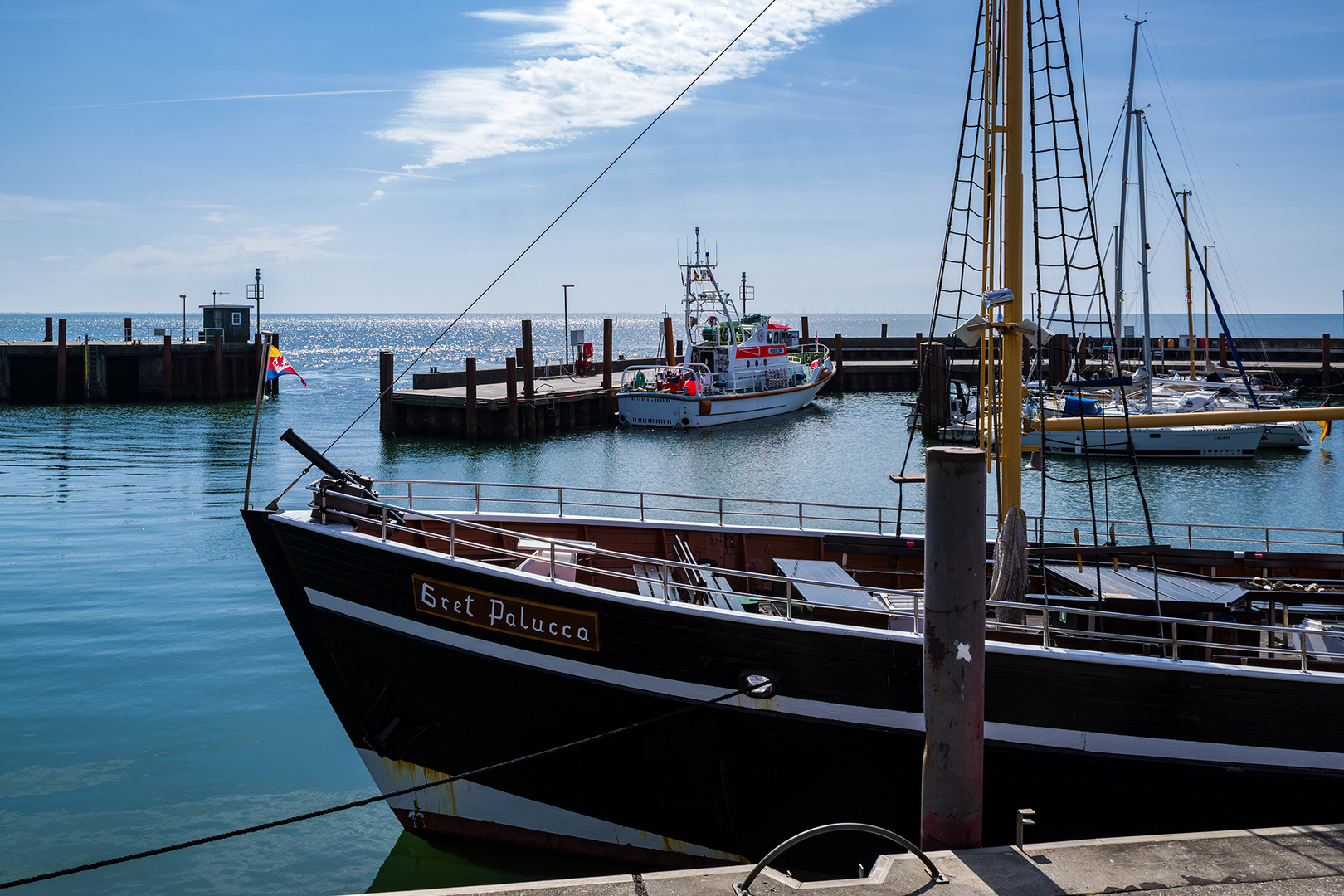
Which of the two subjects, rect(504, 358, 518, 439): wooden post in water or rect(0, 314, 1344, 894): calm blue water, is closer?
rect(0, 314, 1344, 894): calm blue water

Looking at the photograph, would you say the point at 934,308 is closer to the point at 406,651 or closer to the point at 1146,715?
the point at 1146,715

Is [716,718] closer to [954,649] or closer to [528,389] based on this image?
[954,649]

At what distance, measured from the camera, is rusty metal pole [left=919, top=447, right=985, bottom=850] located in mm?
4957

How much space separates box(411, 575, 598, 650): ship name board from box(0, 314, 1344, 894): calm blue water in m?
2.14

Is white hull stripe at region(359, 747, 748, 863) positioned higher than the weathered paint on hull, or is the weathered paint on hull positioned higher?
the weathered paint on hull

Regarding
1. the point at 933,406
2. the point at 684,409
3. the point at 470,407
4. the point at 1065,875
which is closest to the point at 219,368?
the point at 470,407

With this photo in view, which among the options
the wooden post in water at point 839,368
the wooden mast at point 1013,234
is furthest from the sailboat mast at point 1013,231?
the wooden post in water at point 839,368

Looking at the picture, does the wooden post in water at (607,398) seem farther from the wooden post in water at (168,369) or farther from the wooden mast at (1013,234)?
the wooden mast at (1013,234)

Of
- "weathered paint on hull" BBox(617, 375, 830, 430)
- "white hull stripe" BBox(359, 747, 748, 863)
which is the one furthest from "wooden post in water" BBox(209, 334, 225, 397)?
"white hull stripe" BBox(359, 747, 748, 863)

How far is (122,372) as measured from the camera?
48438 millimetres

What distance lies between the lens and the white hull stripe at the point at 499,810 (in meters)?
7.12

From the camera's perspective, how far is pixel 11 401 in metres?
46.2

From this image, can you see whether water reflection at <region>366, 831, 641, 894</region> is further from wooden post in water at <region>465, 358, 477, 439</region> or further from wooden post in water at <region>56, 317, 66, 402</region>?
wooden post in water at <region>56, 317, 66, 402</region>

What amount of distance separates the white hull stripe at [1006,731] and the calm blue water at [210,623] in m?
1.91
